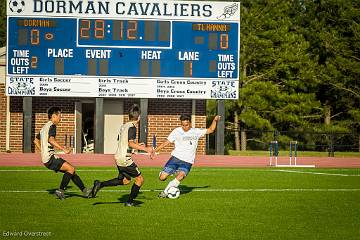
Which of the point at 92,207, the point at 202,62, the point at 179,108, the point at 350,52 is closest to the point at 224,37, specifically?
the point at 202,62

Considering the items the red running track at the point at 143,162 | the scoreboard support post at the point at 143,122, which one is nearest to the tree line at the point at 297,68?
the scoreboard support post at the point at 143,122

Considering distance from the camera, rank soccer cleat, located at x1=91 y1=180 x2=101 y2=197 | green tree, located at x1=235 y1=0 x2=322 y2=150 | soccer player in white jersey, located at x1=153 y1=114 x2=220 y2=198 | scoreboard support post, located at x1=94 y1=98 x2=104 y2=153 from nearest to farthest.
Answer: soccer cleat, located at x1=91 y1=180 x2=101 y2=197 → soccer player in white jersey, located at x1=153 y1=114 x2=220 y2=198 → scoreboard support post, located at x1=94 y1=98 x2=104 y2=153 → green tree, located at x1=235 y1=0 x2=322 y2=150

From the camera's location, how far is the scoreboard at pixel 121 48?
116 feet

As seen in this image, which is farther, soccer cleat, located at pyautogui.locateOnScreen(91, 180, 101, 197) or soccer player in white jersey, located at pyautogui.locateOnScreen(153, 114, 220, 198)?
soccer player in white jersey, located at pyautogui.locateOnScreen(153, 114, 220, 198)

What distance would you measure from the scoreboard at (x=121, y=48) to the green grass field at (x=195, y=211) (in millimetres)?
13769

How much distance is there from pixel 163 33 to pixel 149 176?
13.0 meters

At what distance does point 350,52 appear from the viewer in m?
51.5

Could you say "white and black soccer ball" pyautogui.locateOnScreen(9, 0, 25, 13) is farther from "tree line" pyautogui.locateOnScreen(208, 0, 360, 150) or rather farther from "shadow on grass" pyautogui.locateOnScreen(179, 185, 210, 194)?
"shadow on grass" pyautogui.locateOnScreen(179, 185, 210, 194)

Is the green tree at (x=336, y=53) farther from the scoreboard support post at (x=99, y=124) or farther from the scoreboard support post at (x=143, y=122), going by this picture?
the scoreboard support post at (x=99, y=124)

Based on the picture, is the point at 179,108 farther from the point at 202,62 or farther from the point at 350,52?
the point at 350,52

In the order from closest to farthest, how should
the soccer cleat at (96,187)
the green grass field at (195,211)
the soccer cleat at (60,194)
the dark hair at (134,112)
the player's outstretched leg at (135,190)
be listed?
the green grass field at (195,211), the dark hair at (134,112), the player's outstretched leg at (135,190), the soccer cleat at (96,187), the soccer cleat at (60,194)

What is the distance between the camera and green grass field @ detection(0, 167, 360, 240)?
11.6 metres
